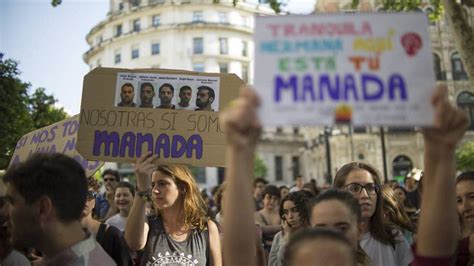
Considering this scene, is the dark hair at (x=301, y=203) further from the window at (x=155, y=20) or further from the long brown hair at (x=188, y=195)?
the window at (x=155, y=20)

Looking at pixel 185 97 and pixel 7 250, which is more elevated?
pixel 185 97

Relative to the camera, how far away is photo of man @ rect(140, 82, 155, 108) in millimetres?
3516

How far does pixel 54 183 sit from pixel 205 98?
1.68 m

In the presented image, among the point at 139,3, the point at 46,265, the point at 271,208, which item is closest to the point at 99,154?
the point at 46,265

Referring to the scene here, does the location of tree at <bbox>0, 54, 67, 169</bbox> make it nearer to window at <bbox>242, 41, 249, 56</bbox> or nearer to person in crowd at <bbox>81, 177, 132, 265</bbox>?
person in crowd at <bbox>81, 177, 132, 265</bbox>

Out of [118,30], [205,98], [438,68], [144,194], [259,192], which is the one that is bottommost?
[144,194]

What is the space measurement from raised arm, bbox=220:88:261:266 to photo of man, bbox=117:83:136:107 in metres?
1.82

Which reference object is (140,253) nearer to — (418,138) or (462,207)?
(462,207)

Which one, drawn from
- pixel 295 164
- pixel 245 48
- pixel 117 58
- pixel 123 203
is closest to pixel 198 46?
pixel 245 48

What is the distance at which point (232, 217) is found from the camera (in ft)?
6.05

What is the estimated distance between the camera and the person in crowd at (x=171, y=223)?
3.24 m

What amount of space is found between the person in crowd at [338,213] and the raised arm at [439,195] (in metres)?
0.58

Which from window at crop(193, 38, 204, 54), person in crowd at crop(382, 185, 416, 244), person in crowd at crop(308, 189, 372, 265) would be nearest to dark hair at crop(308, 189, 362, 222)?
person in crowd at crop(308, 189, 372, 265)

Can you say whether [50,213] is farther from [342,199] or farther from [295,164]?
Answer: [295,164]
